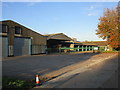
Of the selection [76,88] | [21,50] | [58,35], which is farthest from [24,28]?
[76,88]

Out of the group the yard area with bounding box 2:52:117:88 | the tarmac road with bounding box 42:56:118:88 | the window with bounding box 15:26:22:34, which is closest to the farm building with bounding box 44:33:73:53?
the window with bounding box 15:26:22:34

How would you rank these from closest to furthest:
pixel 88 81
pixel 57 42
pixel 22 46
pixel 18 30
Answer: pixel 88 81 → pixel 18 30 → pixel 22 46 → pixel 57 42

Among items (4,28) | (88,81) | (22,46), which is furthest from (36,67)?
(22,46)

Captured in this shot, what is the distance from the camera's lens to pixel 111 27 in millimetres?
35031

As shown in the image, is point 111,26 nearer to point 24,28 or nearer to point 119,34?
point 119,34

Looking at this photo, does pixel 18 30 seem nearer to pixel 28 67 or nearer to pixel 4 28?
pixel 4 28

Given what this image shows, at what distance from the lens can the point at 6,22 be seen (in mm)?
22281

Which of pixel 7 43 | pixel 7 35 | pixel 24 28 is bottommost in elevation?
pixel 7 43

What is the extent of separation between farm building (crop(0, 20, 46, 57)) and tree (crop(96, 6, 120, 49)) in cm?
1986

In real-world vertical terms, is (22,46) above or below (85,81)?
above

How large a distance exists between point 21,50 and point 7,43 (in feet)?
12.1

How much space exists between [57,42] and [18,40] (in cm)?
2023

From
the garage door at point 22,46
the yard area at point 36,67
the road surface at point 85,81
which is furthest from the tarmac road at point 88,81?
the garage door at point 22,46

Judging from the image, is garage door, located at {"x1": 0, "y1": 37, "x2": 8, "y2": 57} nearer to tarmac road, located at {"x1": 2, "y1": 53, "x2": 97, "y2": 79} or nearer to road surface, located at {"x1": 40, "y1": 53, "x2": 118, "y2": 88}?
tarmac road, located at {"x1": 2, "y1": 53, "x2": 97, "y2": 79}
